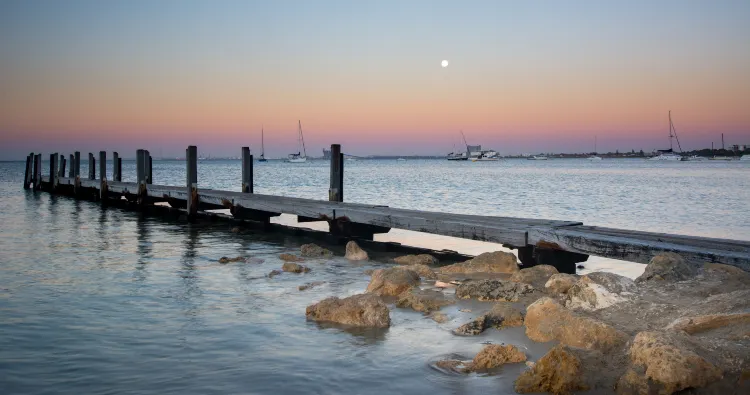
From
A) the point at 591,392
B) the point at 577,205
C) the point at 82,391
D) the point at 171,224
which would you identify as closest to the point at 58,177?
the point at 171,224

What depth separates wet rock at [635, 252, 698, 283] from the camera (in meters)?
7.29

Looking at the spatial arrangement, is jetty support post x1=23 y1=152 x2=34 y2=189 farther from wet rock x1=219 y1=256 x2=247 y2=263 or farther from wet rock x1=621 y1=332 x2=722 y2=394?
wet rock x1=621 y1=332 x2=722 y2=394

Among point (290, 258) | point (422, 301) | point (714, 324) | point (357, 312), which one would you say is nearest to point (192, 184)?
point (290, 258)

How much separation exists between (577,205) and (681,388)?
89.4ft

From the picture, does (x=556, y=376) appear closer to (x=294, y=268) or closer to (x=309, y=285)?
(x=309, y=285)

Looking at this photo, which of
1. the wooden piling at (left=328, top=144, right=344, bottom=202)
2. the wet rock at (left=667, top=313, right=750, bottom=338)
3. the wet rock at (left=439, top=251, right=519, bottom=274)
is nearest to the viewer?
the wet rock at (left=667, top=313, right=750, bottom=338)

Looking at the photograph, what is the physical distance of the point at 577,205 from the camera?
30844 mm

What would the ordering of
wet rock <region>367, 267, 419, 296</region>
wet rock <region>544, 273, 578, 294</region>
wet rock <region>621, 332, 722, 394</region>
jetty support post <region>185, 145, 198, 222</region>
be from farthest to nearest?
jetty support post <region>185, 145, 198, 222</region> < wet rock <region>367, 267, 419, 296</region> < wet rock <region>544, 273, 578, 294</region> < wet rock <region>621, 332, 722, 394</region>


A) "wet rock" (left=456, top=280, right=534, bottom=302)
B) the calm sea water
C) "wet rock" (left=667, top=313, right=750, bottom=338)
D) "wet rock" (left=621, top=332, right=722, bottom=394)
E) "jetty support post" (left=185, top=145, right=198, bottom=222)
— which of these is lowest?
the calm sea water

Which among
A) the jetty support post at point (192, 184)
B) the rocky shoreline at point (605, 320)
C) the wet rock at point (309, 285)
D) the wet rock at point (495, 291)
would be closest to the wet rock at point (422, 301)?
the rocky shoreline at point (605, 320)

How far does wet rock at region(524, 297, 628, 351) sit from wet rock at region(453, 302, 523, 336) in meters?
0.20

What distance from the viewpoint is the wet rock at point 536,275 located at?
8.90 meters

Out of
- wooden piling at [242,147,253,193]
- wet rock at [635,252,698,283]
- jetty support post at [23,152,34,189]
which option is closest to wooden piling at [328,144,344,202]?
wooden piling at [242,147,253,193]

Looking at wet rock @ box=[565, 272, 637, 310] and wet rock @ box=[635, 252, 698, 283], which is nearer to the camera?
wet rock @ box=[565, 272, 637, 310]
